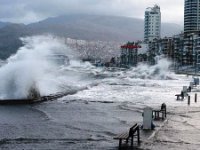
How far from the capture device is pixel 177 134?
2291 centimetres

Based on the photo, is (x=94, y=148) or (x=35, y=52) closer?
(x=94, y=148)

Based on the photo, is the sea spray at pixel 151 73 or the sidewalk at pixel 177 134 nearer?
the sidewalk at pixel 177 134

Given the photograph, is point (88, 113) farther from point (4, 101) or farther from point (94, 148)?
point (94, 148)

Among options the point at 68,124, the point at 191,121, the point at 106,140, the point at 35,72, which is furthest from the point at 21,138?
the point at 35,72

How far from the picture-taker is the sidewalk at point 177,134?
64.5 ft

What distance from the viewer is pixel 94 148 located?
1884cm

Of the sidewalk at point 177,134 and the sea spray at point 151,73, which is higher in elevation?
the sidewalk at point 177,134

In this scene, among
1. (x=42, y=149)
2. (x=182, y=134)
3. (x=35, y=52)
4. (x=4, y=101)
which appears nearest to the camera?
(x=42, y=149)

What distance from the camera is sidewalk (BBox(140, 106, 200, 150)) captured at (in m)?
19.7

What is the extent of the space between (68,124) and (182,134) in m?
6.46

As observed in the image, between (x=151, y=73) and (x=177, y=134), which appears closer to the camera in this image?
(x=177, y=134)

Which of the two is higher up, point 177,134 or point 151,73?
point 177,134

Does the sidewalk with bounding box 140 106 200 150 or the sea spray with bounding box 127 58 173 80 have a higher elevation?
the sidewalk with bounding box 140 106 200 150

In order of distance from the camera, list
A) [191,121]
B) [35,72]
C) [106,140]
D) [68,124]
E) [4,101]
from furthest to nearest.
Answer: [35,72], [4,101], [191,121], [68,124], [106,140]
